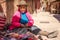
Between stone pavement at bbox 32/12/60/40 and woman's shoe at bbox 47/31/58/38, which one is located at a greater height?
stone pavement at bbox 32/12/60/40

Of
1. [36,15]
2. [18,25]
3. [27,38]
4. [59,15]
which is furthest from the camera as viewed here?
[59,15]

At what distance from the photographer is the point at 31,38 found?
189cm

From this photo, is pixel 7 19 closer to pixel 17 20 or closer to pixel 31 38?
pixel 17 20

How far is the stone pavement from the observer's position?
247cm

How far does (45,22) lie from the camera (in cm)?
273

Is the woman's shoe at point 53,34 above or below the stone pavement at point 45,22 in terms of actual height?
below

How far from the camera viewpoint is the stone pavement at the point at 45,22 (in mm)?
2469

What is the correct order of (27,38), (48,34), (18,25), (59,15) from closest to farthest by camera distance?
(27,38) → (18,25) → (48,34) → (59,15)

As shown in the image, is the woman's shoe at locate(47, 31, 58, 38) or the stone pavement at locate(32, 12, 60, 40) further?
the stone pavement at locate(32, 12, 60, 40)

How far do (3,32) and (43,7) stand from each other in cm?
88

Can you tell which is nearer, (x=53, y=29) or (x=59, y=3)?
(x=53, y=29)

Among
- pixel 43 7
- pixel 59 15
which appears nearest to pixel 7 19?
pixel 43 7

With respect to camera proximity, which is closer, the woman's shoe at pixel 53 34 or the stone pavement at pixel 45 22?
the woman's shoe at pixel 53 34

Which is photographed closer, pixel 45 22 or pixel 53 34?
pixel 53 34
